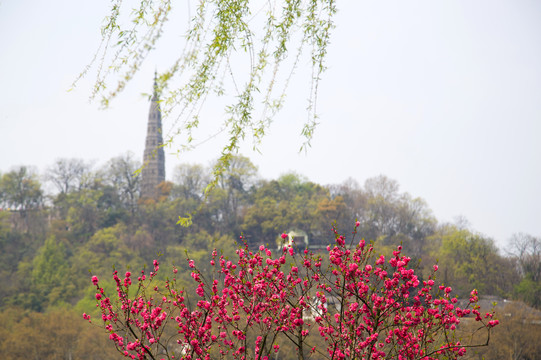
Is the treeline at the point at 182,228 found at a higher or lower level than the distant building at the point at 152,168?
lower

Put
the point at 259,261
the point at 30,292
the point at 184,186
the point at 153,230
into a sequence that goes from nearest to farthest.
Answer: the point at 259,261 < the point at 30,292 < the point at 153,230 < the point at 184,186

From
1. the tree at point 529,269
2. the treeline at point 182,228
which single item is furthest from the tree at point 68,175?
the tree at point 529,269

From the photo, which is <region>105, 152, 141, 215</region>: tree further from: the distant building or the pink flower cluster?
the pink flower cluster

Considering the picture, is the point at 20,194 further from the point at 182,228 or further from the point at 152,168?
the point at 152,168

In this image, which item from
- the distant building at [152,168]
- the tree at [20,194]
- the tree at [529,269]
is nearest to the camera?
the tree at [529,269]

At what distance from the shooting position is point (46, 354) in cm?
2039

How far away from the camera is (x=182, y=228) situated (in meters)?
38.1

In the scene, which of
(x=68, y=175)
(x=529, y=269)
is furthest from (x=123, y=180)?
(x=529, y=269)

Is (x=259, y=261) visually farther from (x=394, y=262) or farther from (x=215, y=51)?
(x=215, y=51)

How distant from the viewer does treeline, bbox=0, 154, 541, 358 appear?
95.3ft

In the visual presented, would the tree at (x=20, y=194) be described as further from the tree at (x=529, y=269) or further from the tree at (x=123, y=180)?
the tree at (x=529, y=269)

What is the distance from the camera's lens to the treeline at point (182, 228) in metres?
29.1

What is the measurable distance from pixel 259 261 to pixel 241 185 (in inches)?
1575

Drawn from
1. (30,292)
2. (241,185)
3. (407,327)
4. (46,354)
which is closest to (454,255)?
(241,185)
